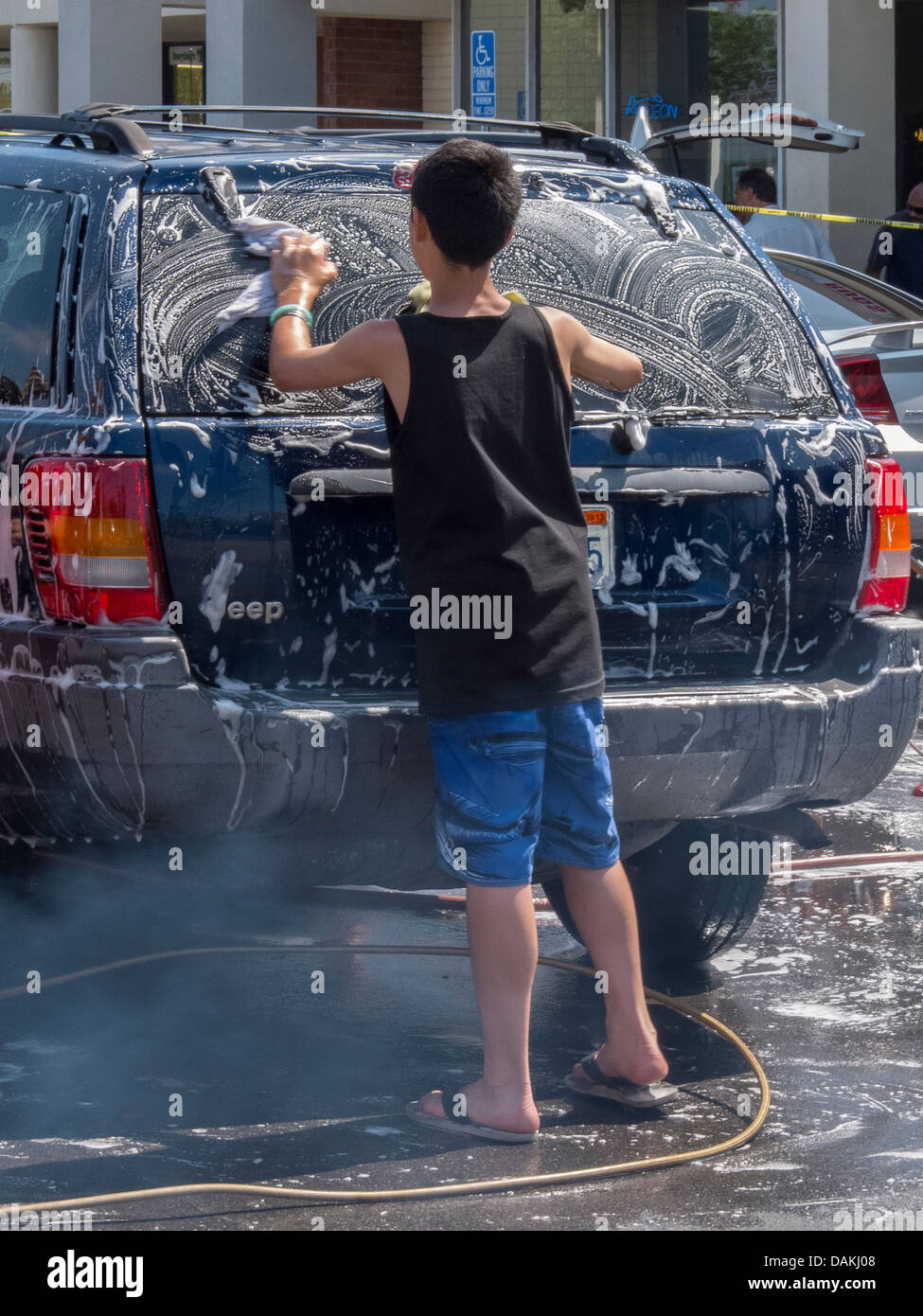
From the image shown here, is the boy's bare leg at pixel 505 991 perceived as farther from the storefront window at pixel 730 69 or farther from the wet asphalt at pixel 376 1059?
the storefront window at pixel 730 69

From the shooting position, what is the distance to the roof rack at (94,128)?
13.7 feet

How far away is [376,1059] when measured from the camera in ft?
13.9

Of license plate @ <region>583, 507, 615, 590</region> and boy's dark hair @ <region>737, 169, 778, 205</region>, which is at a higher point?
boy's dark hair @ <region>737, 169, 778, 205</region>

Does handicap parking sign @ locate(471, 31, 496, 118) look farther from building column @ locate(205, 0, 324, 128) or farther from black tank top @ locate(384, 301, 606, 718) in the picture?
black tank top @ locate(384, 301, 606, 718)

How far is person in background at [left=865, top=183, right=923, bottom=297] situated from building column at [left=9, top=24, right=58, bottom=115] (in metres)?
12.8

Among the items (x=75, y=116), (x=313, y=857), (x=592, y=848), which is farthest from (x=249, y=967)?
(x=75, y=116)

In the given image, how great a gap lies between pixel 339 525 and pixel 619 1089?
131cm

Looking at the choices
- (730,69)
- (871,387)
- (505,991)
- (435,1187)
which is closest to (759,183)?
(871,387)

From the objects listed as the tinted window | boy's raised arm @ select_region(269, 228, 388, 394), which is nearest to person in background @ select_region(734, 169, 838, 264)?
the tinted window

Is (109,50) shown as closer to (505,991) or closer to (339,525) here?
(339,525)

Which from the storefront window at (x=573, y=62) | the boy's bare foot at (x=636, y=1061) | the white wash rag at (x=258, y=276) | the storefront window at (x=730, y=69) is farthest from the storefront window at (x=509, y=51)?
the boy's bare foot at (x=636, y=1061)

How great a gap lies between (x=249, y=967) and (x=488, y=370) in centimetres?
194

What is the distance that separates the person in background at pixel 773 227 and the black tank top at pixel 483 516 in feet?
27.4

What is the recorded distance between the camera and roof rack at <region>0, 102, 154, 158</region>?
4180 mm
